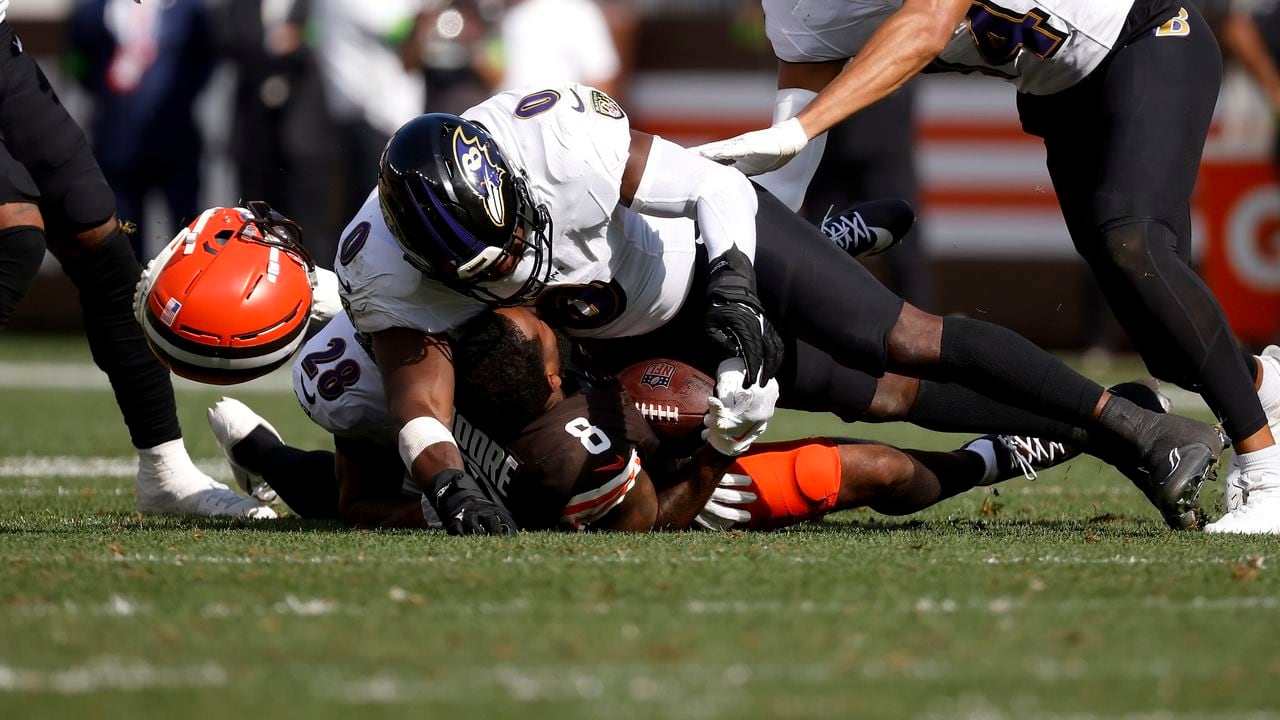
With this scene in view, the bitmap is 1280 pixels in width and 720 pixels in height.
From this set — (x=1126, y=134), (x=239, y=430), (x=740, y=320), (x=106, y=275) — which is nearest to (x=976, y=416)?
(x=1126, y=134)

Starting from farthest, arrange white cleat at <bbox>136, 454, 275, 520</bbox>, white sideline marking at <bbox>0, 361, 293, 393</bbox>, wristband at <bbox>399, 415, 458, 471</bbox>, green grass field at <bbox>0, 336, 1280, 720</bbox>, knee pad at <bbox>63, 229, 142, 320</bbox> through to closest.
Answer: white sideline marking at <bbox>0, 361, 293, 393</bbox>
white cleat at <bbox>136, 454, 275, 520</bbox>
knee pad at <bbox>63, 229, 142, 320</bbox>
wristband at <bbox>399, 415, 458, 471</bbox>
green grass field at <bbox>0, 336, 1280, 720</bbox>

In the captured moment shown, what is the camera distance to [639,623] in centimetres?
264

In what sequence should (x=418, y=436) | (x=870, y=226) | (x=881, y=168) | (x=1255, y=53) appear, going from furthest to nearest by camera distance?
1. (x=1255, y=53)
2. (x=881, y=168)
3. (x=870, y=226)
4. (x=418, y=436)

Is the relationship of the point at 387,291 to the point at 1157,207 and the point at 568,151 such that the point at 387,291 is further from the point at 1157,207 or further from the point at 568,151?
the point at 1157,207

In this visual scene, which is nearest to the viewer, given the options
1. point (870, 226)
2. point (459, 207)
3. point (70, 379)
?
point (459, 207)

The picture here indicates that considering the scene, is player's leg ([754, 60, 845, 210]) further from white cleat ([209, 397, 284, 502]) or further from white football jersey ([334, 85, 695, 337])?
white cleat ([209, 397, 284, 502])

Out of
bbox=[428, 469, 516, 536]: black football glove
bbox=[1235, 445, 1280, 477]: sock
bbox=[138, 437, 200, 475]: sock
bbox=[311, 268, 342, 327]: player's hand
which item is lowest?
bbox=[138, 437, 200, 475]: sock

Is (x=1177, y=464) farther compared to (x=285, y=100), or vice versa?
(x=285, y=100)

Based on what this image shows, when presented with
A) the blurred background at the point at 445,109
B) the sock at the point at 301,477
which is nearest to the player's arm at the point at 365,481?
the sock at the point at 301,477

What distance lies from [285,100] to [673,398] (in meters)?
6.30

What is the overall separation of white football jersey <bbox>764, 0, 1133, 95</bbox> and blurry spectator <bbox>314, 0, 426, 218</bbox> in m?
5.64

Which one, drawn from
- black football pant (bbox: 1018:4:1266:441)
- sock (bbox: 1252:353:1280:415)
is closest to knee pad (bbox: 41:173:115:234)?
black football pant (bbox: 1018:4:1266:441)

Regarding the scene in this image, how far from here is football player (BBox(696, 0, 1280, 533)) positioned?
3807mm

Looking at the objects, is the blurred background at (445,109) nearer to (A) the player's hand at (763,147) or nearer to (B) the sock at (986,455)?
(B) the sock at (986,455)
